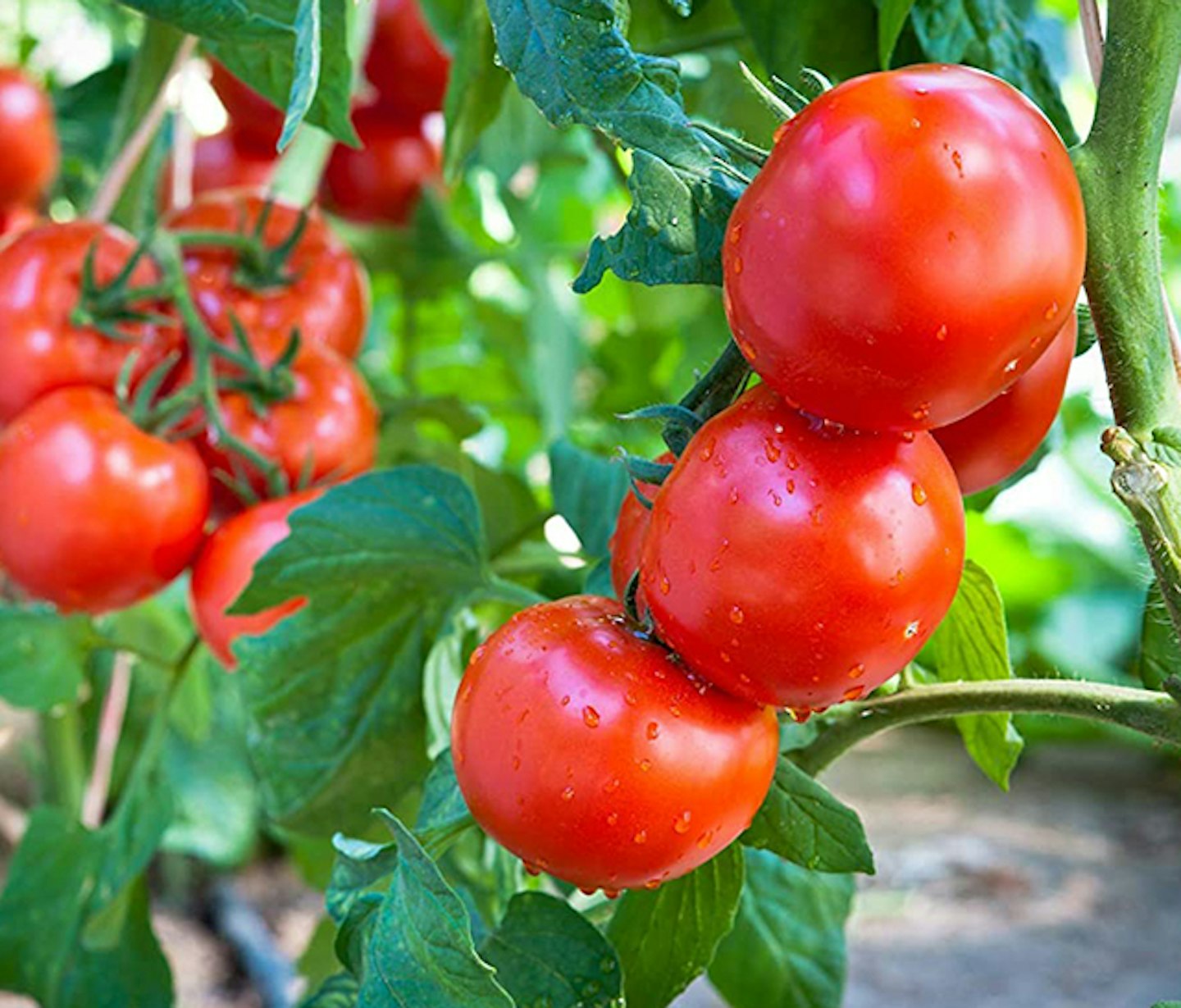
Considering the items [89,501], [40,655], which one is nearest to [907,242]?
[89,501]

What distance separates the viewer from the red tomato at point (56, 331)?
2.23ft

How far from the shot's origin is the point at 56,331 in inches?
26.8

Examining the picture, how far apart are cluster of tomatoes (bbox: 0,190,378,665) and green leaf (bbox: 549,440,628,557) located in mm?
112

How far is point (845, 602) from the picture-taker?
0.33m

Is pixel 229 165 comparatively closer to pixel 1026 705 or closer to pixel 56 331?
pixel 56 331

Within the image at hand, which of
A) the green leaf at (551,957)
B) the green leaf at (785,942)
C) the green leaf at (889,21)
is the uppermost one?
the green leaf at (889,21)

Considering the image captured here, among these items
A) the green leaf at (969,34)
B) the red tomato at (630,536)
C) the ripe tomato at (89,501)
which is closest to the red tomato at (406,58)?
the ripe tomato at (89,501)

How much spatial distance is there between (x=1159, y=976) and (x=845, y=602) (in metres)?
1.24

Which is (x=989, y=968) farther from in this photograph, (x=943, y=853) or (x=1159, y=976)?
(x=943, y=853)

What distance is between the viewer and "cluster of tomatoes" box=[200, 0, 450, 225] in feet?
3.04

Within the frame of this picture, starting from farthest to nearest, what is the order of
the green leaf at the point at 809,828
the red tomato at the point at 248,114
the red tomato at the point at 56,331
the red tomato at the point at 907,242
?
1. the red tomato at the point at 248,114
2. the red tomato at the point at 56,331
3. the green leaf at the point at 809,828
4. the red tomato at the point at 907,242

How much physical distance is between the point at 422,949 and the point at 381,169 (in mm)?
713

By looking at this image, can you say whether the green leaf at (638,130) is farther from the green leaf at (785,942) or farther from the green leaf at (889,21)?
the green leaf at (785,942)

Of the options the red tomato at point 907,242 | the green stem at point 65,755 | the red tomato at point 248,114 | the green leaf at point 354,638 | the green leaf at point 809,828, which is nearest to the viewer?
the red tomato at point 907,242
